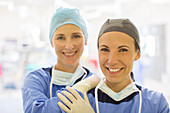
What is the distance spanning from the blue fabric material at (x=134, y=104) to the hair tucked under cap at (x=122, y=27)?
0.91 ft

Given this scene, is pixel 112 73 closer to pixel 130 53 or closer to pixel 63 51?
pixel 130 53

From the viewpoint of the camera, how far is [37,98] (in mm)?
1090

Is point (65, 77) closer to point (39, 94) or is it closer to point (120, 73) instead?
point (39, 94)

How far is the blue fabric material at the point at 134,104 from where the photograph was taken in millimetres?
1012

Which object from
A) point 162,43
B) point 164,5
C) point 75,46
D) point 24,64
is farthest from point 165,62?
point 75,46

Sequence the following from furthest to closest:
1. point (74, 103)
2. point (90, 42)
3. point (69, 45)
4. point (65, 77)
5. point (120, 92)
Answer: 1. point (90, 42)
2. point (65, 77)
3. point (69, 45)
4. point (120, 92)
5. point (74, 103)

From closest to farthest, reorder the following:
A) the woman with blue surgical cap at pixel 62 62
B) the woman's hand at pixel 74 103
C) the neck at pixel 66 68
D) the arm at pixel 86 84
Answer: the woman's hand at pixel 74 103 → the arm at pixel 86 84 → the woman with blue surgical cap at pixel 62 62 → the neck at pixel 66 68

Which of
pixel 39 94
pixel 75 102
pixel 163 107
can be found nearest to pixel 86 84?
pixel 75 102

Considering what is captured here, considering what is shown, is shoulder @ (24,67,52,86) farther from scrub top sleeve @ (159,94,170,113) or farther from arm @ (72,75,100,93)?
scrub top sleeve @ (159,94,170,113)

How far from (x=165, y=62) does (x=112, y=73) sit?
12.5ft

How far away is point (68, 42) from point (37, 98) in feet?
1.22

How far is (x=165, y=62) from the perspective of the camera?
4461mm

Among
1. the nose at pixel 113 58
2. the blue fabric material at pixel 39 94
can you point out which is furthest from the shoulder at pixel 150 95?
the blue fabric material at pixel 39 94

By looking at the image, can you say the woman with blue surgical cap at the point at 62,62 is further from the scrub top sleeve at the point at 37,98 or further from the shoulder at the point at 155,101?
the shoulder at the point at 155,101
